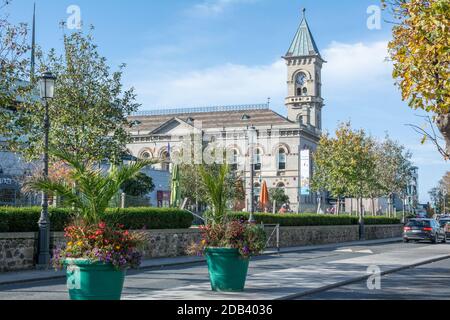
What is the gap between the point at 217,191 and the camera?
12484 millimetres

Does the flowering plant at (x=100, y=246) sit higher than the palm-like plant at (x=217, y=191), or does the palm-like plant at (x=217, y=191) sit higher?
the palm-like plant at (x=217, y=191)

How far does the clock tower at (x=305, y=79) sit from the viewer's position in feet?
326

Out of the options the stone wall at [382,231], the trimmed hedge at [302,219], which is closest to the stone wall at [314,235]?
the trimmed hedge at [302,219]

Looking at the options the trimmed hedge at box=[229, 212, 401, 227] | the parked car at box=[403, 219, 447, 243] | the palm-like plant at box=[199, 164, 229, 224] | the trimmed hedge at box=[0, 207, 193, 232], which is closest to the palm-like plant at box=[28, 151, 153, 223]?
the palm-like plant at box=[199, 164, 229, 224]

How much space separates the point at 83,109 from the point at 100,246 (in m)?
14.4

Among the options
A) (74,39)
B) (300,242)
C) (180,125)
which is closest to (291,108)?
(180,125)

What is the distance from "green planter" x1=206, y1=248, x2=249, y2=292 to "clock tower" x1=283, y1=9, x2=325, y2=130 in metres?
87.1

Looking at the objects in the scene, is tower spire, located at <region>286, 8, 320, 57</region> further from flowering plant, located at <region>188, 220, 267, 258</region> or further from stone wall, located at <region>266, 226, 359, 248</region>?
flowering plant, located at <region>188, 220, 267, 258</region>

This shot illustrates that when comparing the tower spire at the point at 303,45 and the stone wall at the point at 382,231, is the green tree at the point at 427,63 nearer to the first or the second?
the stone wall at the point at 382,231

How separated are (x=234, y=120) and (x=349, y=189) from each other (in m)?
45.1

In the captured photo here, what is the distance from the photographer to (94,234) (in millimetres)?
9117

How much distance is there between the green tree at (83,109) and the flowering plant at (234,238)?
10952 millimetres

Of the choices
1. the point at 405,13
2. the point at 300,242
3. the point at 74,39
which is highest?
the point at 74,39
